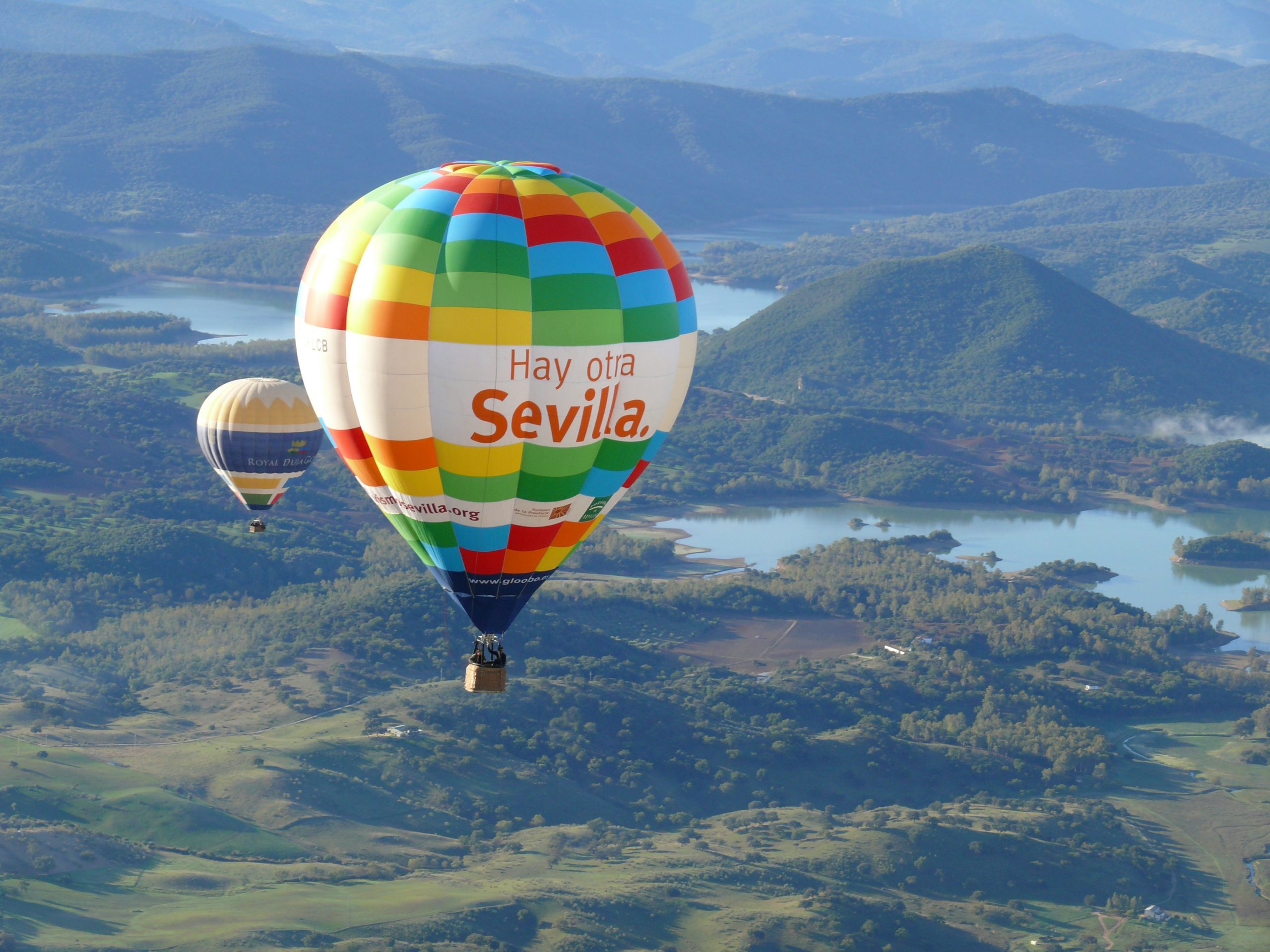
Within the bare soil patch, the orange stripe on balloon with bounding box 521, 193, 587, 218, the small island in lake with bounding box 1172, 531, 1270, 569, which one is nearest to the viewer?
the orange stripe on balloon with bounding box 521, 193, 587, 218

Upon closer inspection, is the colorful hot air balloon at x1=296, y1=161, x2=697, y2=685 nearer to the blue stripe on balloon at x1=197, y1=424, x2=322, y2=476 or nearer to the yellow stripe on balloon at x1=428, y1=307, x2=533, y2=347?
the yellow stripe on balloon at x1=428, y1=307, x2=533, y2=347

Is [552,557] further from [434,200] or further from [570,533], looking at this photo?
[434,200]

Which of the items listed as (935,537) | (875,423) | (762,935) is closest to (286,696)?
(762,935)

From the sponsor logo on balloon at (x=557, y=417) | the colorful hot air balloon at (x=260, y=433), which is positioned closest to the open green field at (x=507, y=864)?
the colorful hot air balloon at (x=260, y=433)

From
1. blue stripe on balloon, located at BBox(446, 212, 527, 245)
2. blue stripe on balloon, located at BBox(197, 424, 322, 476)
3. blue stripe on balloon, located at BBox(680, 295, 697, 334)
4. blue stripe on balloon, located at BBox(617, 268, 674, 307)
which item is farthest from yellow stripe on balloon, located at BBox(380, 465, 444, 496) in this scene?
blue stripe on balloon, located at BBox(197, 424, 322, 476)

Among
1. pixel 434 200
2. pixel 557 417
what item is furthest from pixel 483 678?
pixel 434 200

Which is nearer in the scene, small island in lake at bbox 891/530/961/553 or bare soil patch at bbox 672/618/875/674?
bare soil patch at bbox 672/618/875/674

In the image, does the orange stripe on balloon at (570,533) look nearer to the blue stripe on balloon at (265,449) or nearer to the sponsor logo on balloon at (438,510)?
the sponsor logo on balloon at (438,510)
